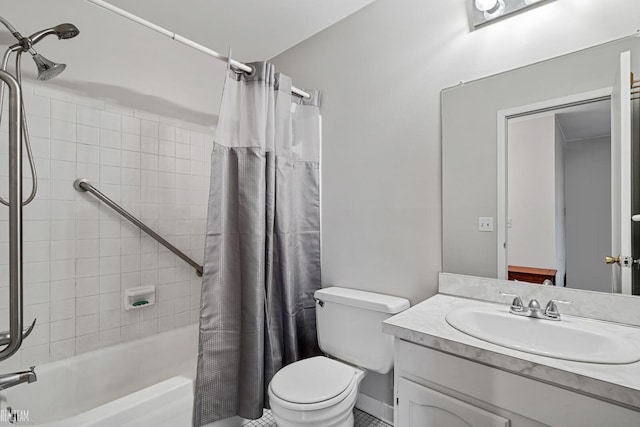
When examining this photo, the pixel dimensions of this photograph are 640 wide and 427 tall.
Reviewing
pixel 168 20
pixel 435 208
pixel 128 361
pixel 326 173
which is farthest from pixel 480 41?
pixel 128 361

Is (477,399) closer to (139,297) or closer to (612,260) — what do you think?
(612,260)

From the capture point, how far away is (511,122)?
54.6 inches

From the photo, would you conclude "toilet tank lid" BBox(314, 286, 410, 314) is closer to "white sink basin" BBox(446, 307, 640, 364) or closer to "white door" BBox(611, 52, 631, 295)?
"white sink basin" BBox(446, 307, 640, 364)

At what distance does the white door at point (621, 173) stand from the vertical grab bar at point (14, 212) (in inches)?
68.2

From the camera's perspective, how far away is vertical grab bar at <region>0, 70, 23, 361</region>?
0.65 meters

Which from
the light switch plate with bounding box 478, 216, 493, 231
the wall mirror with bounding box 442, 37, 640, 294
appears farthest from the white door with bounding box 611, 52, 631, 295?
the light switch plate with bounding box 478, 216, 493, 231

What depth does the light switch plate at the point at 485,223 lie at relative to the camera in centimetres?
144

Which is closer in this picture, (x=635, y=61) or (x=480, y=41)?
(x=635, y=61)

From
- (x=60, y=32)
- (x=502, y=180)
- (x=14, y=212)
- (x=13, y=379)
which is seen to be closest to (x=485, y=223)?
(x=502, y=180)

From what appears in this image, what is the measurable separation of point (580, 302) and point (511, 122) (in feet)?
2.51

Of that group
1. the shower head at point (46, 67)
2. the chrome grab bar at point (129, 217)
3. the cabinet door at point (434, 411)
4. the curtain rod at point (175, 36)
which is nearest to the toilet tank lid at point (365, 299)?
the cabinet door at point (434, 411)

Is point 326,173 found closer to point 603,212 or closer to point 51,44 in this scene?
point 603,212

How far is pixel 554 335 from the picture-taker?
1.12 meters

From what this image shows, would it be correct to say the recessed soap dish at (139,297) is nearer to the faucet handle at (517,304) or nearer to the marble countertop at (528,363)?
the marble countertop at (528,363)
